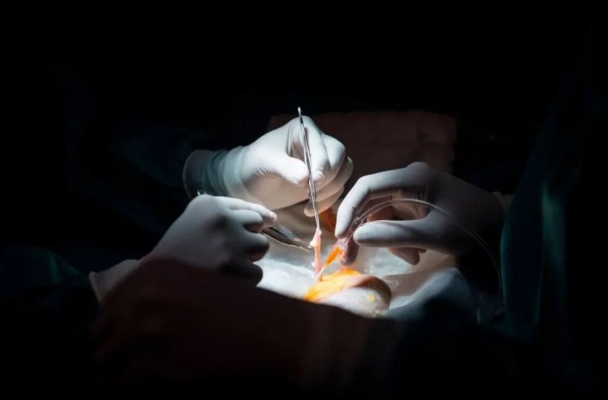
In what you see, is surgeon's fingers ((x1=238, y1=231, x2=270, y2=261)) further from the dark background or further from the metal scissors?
the dark background

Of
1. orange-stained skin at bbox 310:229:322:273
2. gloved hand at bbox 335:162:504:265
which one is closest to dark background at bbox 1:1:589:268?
gloved hand at bbox 335:162:504:265

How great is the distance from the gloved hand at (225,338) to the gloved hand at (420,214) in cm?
36

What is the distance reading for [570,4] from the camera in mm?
1184

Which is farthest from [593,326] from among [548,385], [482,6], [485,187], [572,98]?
[482,6]

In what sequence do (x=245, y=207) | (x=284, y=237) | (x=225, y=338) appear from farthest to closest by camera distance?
(x=284, y=237) → (x=245, y=207) → (x=225, y=338)

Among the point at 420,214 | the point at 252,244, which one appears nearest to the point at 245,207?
the point at 252,244

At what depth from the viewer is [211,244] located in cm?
111

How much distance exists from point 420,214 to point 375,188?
14 centimetres

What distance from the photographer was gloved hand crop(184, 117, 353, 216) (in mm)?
1326

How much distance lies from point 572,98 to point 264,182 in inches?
28.2

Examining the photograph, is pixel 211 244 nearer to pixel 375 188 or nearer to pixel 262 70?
pixel 375 188

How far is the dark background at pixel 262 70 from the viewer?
1284mm

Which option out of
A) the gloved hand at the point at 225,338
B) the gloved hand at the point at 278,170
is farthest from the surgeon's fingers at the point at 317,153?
the gloved hand at the point at 225,338

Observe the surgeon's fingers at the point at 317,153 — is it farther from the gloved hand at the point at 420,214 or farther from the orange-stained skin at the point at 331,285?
the orange-stained skin at the point at 331,285
